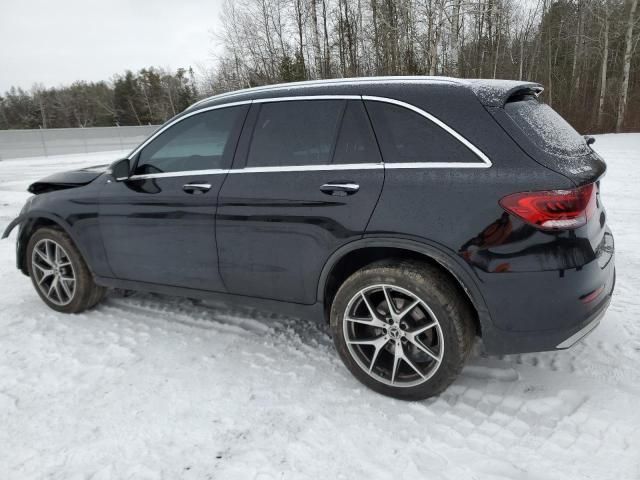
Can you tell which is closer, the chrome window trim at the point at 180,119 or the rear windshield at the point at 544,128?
the rear windshield at the point at 544,128

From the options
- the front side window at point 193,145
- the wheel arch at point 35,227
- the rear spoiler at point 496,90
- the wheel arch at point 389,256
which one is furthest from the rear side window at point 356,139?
the wheel arch at point 35,227

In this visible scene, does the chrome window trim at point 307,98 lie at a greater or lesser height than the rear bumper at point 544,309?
greater

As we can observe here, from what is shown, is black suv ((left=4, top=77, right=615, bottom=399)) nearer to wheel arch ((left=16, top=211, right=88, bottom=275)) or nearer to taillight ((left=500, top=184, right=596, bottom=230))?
taillight ((left=500, top=184, right=596, bottom=230))

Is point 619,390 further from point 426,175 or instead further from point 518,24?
point 518,24

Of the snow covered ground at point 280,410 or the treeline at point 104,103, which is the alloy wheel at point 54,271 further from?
the treeline at point 104,103

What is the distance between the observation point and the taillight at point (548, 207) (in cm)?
219

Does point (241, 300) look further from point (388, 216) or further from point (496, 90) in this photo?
point (496, 90)

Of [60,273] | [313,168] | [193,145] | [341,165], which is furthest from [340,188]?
[60,273]

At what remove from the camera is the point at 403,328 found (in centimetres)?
264

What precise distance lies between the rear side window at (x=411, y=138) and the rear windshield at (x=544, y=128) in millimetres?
329

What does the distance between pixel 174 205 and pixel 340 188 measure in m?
1.37

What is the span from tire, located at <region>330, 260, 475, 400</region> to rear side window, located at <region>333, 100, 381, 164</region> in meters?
0.65

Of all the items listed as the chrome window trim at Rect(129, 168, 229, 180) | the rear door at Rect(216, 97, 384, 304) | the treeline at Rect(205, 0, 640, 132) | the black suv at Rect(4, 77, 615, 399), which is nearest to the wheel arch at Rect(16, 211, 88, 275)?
the black suv at Rect(4, 77, 615, 399)

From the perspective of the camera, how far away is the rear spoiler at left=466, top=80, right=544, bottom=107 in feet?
7.87
